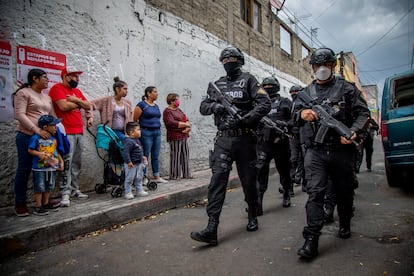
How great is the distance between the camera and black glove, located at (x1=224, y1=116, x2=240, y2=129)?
2972mm

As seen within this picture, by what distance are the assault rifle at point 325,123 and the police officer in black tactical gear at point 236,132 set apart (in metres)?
0.48

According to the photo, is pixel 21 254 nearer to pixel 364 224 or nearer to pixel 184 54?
pixel 364 224

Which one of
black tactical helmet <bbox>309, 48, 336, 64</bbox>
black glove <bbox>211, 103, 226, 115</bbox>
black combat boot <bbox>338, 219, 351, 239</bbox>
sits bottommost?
black combat boot <bbox>338, 219, 351, 239</bbox>

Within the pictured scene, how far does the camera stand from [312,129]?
111 inches

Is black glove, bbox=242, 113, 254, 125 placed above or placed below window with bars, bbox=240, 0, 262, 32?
below

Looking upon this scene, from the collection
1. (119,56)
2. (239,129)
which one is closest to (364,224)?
(239,129)

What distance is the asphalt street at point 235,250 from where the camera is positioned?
2.31m

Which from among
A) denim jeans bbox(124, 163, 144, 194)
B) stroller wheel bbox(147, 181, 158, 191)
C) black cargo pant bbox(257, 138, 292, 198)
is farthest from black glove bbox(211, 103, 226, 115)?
stroller wheel bbox(147, 181, 158, 191)

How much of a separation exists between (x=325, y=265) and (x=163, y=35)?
5873 mm

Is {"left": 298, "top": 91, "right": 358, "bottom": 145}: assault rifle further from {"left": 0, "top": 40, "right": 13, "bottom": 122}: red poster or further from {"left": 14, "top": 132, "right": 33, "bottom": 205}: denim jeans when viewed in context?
{"left": 0, "top": 40, "right": 13, "bottom": 122}: red poster

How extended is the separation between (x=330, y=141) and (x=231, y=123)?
985 mm

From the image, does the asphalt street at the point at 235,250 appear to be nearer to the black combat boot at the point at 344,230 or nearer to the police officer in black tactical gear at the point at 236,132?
the black combat boot at the point at 344,230

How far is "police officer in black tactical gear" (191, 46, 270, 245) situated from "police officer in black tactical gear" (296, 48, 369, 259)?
1.73ft

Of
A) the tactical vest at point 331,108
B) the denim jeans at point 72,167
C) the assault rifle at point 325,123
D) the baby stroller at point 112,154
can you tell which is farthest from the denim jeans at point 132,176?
the assault rifle at point 325,123
